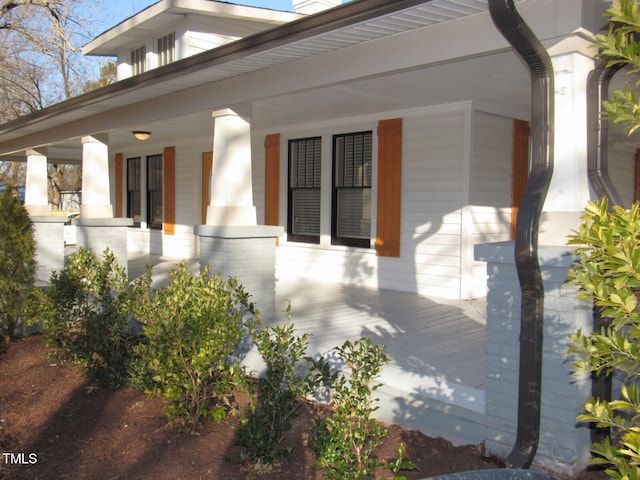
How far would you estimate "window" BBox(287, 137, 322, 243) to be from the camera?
9.23m

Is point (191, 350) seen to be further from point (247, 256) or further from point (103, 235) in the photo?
point (103, 235)

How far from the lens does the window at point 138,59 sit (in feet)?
38.8

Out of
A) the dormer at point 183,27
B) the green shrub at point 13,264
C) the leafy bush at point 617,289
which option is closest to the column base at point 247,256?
the green shrub at point 13,264

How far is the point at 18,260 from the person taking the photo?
6586 mm

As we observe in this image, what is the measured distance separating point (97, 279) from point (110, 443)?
2197 millimetres

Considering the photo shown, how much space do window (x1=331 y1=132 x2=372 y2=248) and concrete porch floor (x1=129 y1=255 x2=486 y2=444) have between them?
0.82 metres

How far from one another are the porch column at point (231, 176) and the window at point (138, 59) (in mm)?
6777

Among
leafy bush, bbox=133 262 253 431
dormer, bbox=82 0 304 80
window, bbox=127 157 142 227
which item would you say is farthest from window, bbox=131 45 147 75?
leafy bush, bbox=133 262 253 431

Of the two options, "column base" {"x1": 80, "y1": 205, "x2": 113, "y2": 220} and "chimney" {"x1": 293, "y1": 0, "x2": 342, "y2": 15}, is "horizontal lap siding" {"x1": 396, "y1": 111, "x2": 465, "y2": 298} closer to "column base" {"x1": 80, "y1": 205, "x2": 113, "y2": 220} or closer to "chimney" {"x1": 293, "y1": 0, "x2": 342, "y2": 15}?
"chimney" {"x1": 293, "y1": 0, "x2": 342, "y2": 15}

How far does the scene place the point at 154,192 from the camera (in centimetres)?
1326

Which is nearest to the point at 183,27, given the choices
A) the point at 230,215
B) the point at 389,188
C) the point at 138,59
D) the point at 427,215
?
the point at 138,59

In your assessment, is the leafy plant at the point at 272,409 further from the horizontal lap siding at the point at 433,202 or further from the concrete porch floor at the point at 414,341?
the horizontal lap siding at the point at 433,202

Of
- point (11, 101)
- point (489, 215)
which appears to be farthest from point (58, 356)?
point (11, 101)

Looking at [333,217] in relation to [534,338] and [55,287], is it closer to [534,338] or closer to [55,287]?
[55,287]
